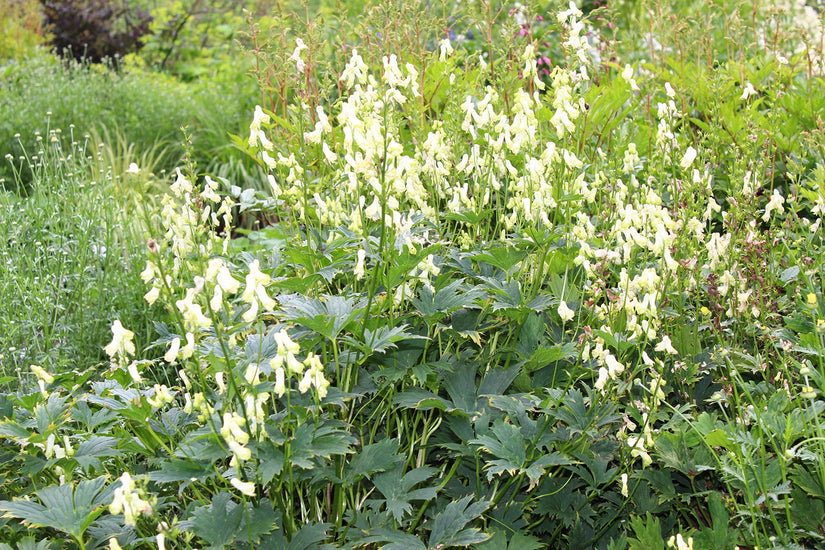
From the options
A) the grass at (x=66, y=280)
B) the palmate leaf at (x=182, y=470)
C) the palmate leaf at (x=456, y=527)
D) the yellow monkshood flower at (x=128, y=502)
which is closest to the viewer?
the yellow monkshood flower at (x=128, y=502)

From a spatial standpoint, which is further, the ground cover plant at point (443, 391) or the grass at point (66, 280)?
the grass at point (66, 280)

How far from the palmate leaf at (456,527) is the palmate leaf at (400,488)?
65 mm

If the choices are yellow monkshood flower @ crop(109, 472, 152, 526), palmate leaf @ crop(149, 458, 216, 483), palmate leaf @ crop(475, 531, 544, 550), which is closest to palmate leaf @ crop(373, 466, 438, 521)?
palmate leaf @ crop(475, 531, 544, 550)

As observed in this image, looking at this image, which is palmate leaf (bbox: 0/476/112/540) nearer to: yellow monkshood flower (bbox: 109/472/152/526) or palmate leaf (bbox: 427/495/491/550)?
yellow monkshood flower (bbox: 109/472/152/526)

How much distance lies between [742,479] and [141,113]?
7.16 m

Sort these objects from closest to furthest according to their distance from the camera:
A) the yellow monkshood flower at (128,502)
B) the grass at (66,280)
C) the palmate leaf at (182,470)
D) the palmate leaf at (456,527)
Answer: the yellow monkshood flower at (128,502) < the palmate leaf at (182,470) < the palmate leaf at (456,527) < the grass at (66,280)

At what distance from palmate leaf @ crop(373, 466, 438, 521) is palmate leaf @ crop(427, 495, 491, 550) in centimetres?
7

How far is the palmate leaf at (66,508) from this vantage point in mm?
1680

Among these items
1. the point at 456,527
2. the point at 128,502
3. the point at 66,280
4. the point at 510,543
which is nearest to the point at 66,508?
the point at 128,502

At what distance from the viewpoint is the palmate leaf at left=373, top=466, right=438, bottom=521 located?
6.05 feet

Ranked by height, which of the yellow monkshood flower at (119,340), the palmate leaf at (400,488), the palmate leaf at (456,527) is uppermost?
the yellow monkshood flower at (119,340)

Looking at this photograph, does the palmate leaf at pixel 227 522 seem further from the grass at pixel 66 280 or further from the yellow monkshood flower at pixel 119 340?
the grass at pixel 66 280

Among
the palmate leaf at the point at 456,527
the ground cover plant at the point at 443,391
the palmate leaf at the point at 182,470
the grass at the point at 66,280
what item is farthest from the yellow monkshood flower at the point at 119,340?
the grass at the point at 66,280

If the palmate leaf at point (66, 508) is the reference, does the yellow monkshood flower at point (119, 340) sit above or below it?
above
